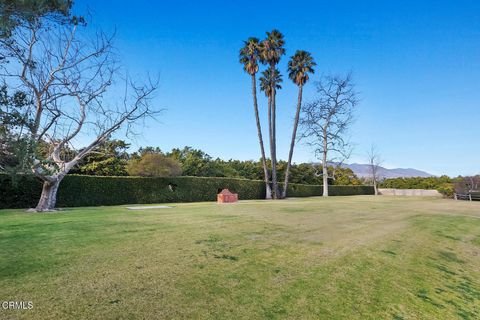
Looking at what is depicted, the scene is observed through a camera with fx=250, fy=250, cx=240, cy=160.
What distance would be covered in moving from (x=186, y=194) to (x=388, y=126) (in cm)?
1940

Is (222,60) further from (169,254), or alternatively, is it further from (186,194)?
(169,254)

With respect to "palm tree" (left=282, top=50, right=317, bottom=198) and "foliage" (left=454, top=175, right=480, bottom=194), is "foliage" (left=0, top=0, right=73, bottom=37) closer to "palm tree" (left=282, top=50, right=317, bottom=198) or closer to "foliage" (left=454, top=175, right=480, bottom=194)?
"palm tree" (left=282, top=50, right=317, bottom=198)

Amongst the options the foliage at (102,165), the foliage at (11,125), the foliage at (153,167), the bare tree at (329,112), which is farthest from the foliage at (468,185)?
the foliage at (102,165)

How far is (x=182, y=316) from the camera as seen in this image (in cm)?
248

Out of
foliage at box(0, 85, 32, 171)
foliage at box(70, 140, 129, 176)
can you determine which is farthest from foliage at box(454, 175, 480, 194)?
foliage at box(70, 140, 129, 176)

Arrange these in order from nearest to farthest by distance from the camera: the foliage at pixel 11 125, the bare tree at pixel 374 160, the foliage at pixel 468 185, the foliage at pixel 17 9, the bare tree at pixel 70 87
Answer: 1. the foliage at pixel 17 9
2. the foliage at pixel 11 125
3. the bare tree at pixel 70 87
4. the foliage at pixel 468 185
5. the bare tree at pixel 374 160

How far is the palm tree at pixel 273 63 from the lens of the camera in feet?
84.4

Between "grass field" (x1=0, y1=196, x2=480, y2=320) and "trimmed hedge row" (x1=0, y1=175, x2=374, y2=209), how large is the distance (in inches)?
293

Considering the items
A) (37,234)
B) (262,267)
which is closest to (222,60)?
(37,234)

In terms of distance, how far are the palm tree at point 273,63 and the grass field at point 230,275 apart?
19722 mm

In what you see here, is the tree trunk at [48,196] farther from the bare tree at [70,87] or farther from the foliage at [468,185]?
the foliage at [468,185]

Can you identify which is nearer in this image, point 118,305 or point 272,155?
point 118,305

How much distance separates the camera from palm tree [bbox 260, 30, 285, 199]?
25.7m

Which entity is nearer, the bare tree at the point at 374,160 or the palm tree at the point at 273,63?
the palm tree at the point at 273,63
